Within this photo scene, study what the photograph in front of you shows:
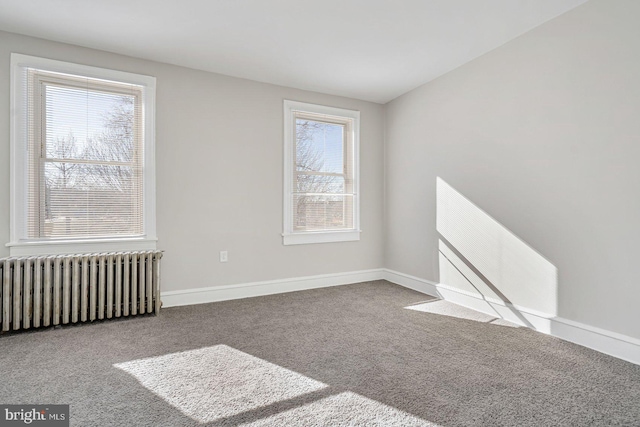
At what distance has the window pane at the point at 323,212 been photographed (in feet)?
14.2

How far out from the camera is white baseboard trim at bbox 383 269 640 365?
237cm

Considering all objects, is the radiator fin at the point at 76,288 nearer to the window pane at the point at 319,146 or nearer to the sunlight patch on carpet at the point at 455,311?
the window pane at the point at 319,146

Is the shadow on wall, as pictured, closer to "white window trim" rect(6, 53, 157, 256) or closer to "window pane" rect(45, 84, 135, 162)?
"white window trim" rect(6, 53, 157, 256)

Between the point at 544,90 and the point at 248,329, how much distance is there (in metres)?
3.29

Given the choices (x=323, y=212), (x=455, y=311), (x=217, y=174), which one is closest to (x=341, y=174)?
(x=323, y=212)


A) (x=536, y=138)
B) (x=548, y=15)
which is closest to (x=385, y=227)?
(x=536, y=138)

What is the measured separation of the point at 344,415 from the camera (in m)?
1.71

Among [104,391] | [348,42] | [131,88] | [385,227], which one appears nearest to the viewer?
[104,391]

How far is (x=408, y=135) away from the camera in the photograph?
14.6 feet

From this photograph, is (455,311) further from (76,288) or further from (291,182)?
(76,288)

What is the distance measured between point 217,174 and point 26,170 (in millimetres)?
1672

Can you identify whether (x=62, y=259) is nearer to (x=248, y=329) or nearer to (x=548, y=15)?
(x=248, y=329)

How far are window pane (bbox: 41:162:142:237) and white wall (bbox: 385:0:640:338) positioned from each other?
3.40 meters

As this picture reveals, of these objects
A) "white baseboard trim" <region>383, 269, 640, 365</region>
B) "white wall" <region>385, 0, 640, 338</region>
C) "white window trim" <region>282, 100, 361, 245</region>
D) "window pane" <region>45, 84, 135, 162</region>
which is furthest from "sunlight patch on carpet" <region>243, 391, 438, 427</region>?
"window pane" <region>45, 84, 135, 162</region>
